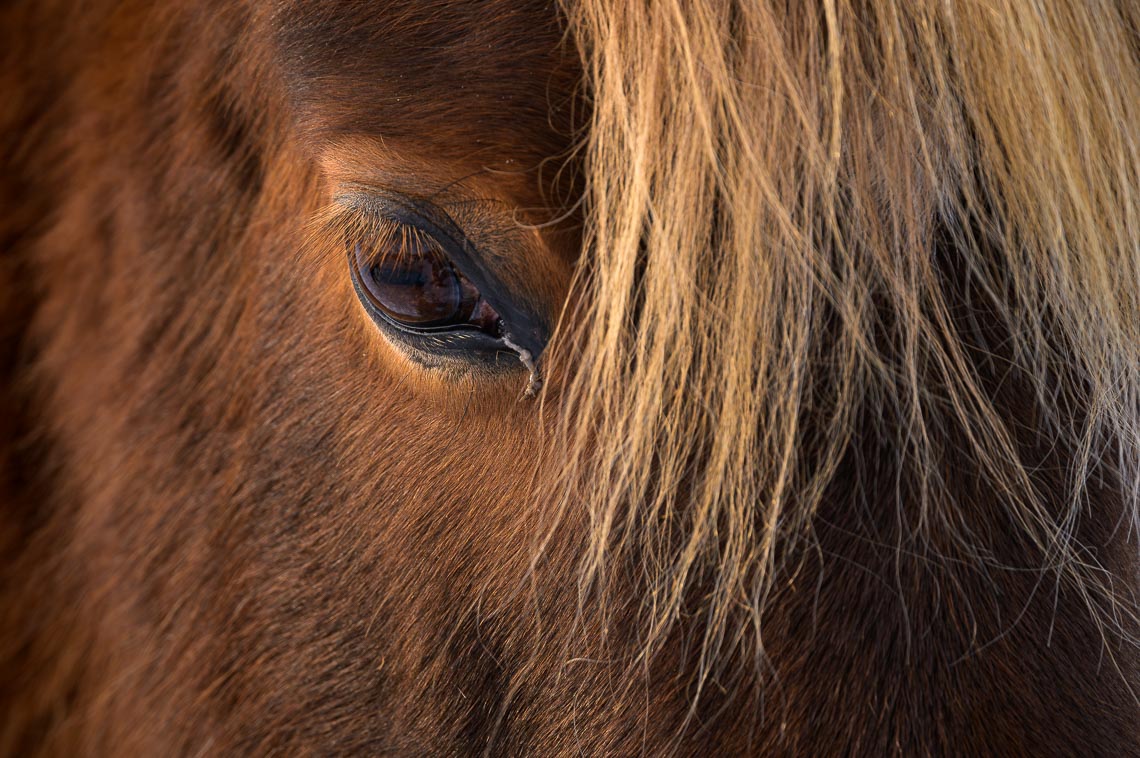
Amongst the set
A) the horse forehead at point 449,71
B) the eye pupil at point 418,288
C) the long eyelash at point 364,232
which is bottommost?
the eye pupil at point 418,288

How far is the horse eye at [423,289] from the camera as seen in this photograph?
0.76 meters

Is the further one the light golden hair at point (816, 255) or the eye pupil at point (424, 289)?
the eye pupil at point (424, 289)

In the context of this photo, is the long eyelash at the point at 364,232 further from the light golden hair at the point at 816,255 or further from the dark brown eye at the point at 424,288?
the light golden hair at the point at 816,255

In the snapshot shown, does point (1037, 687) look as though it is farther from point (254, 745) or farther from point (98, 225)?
point (98, 225)

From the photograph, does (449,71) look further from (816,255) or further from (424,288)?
(816,255)

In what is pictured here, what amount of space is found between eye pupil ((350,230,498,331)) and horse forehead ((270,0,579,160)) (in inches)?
3.2

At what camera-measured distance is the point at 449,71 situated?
0.71 metres

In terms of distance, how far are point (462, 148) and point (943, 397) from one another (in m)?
0.37

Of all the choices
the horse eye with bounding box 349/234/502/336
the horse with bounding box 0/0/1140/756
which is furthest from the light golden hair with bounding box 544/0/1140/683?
the horse eye with bounding box 349/234/502/336

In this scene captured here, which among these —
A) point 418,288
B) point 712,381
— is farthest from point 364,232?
point 712,381

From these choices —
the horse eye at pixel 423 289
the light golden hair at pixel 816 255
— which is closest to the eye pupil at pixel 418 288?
the horse eye at pixel 423 289

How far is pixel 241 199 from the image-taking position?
960 mm

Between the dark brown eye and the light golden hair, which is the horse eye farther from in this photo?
the light golden hair

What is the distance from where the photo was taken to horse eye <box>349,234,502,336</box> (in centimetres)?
76
